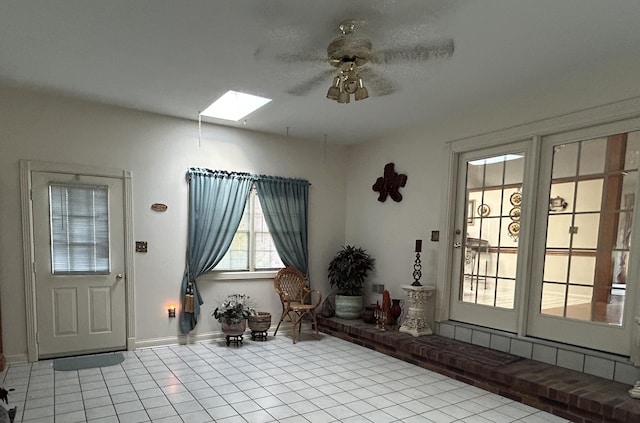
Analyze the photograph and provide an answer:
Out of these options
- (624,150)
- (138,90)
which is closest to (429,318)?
(624,150)

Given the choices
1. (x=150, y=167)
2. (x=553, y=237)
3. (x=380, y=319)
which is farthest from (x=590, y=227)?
(x=150, y=167)

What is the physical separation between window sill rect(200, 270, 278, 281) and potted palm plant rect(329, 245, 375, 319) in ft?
3.10

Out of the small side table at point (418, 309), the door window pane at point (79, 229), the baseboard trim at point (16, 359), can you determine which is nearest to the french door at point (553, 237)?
the small side table at point (418, 309)

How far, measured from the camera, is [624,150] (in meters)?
2.94

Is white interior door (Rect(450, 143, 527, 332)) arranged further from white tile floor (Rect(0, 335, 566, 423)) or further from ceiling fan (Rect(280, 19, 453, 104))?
ceiling fan (Rect(280, 19, 453, 104))

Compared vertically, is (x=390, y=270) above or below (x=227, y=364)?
above

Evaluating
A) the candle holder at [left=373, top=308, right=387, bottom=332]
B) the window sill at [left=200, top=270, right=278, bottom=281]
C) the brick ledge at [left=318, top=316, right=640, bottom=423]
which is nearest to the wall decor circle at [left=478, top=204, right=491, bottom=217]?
the brick ledge at [left=318, top=316, right=640, bottom=423]

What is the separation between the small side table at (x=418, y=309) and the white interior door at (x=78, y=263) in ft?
10.9

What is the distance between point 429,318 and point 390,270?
33.7 inches

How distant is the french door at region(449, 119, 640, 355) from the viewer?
9.61 ft

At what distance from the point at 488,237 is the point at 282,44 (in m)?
2.91

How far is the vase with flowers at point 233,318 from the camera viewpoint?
4375 millimetres

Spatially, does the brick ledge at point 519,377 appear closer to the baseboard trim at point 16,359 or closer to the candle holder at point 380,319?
the candle holder at point 380,319

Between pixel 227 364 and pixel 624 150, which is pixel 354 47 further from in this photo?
pixel 227 364
